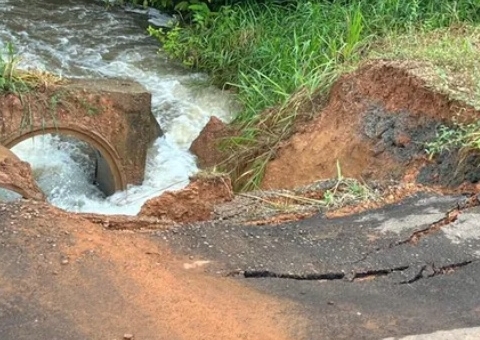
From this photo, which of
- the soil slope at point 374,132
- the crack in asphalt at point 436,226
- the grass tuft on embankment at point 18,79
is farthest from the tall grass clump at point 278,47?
the crack in asphalt at point 436,226

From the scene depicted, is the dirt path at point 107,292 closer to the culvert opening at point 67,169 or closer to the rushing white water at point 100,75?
the rushing white water at point 100,75

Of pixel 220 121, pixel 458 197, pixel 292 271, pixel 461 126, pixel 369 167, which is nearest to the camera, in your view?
pixel 292 271

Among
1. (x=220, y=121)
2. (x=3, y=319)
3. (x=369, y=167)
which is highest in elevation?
(x=3, y=319)

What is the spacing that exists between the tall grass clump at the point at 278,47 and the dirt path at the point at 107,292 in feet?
10.7

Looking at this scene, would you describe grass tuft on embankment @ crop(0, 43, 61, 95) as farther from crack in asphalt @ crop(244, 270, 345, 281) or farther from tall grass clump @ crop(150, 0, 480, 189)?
crack in asphalt @ crop(244, 270, 345, 281)

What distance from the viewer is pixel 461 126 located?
4.45 metres

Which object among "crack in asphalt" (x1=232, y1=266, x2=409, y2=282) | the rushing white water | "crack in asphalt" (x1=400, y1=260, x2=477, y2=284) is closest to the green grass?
"crack in asphalt" (x1=400, y1=260, x2=477, y2=284)

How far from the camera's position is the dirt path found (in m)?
2.47

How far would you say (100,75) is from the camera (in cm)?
866

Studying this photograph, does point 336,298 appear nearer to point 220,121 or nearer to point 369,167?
point 369,167

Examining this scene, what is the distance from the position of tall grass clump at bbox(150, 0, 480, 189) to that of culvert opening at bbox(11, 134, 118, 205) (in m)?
1.60

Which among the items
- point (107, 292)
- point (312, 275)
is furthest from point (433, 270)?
point (107, 292)

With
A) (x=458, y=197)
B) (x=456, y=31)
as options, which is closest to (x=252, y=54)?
(x=456, y=31)

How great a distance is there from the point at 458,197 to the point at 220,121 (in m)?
4.11
